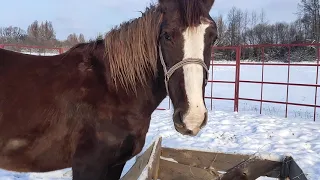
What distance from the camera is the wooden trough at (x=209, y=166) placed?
2262 mm

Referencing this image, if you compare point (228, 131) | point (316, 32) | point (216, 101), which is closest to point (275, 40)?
point (316, 32)

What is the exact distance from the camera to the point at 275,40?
4616 centimetres

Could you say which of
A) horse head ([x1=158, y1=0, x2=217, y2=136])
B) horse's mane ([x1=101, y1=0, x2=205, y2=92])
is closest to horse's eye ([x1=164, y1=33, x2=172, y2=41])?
horse head ([x1=158, y1=0, x2=217, y2=136])

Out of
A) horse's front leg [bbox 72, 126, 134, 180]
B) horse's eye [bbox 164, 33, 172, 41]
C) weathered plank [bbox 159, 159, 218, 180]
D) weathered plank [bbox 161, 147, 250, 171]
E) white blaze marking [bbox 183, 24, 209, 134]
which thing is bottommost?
weathered plank [bbox 159, 159, 218, 180]

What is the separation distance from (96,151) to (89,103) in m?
0.30

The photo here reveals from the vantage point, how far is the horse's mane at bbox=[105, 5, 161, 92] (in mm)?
1836

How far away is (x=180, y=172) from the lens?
262 centimetres

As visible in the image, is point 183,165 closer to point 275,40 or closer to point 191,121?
point 191,121

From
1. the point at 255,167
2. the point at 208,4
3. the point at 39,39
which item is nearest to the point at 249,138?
the point at 255,167

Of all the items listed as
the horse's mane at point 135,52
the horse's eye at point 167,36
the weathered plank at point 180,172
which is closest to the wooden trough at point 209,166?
the weathered plank at point 180,172

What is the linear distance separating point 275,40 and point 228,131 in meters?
45.2

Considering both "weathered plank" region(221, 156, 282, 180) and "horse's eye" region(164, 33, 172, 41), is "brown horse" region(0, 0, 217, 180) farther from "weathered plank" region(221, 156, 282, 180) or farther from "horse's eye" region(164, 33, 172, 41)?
"weathered plank" region(221, 156, 282, 180)

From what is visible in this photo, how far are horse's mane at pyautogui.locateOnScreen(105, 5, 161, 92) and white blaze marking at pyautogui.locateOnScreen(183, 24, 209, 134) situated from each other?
346 millimetres

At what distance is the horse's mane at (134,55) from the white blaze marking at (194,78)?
35 cm
